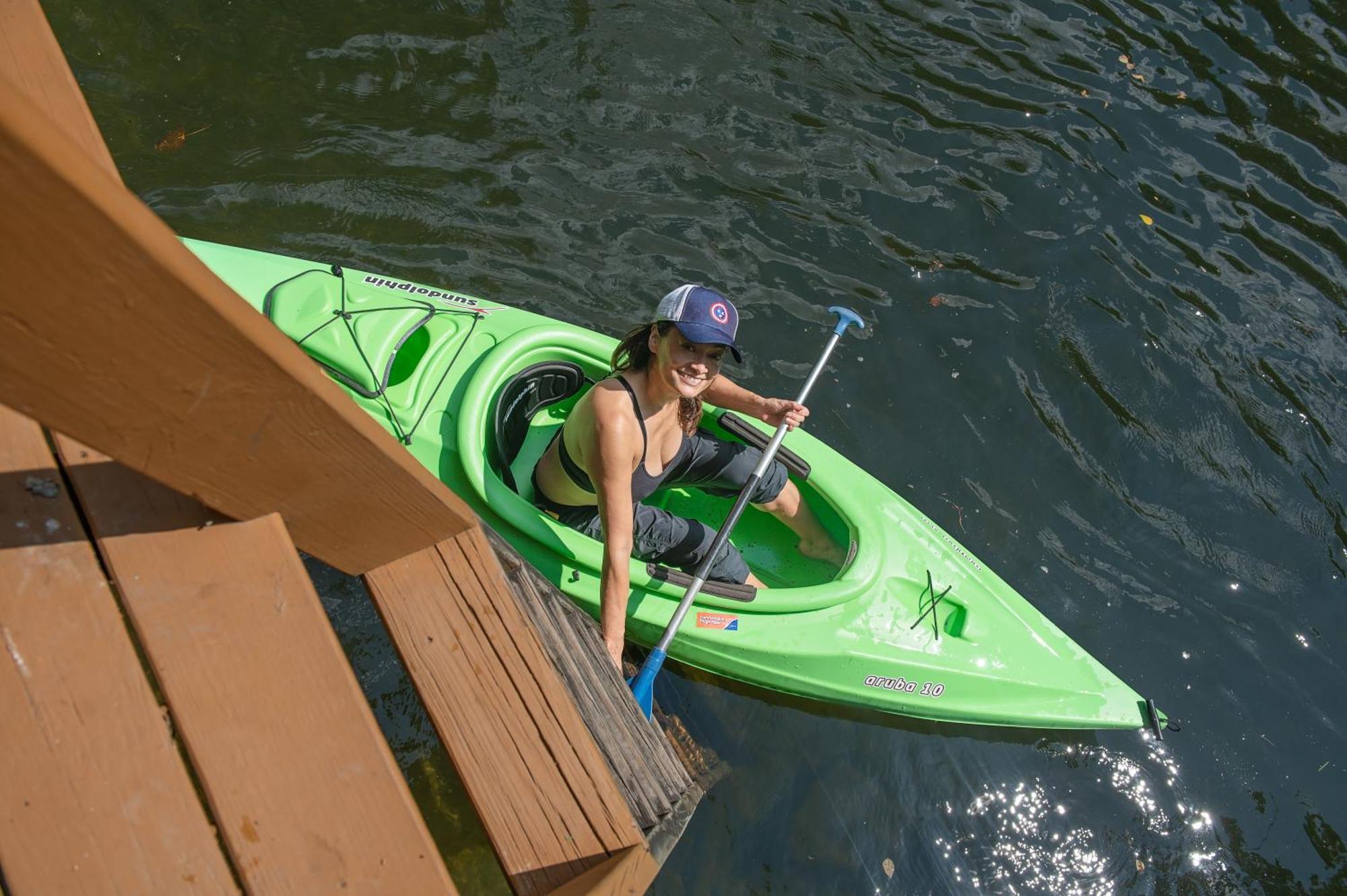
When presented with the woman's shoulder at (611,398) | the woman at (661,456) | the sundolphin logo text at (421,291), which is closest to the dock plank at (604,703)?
the woman at (661,456)

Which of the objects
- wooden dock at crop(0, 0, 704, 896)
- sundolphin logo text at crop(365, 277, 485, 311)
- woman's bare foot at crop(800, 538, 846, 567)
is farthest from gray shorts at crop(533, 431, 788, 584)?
wooden dock at crop(0, 0, 704, 896)

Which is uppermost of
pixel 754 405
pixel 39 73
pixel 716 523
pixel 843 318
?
pixel 39 73

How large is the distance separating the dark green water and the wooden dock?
9.27 feet

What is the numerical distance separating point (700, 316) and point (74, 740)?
8.20ft

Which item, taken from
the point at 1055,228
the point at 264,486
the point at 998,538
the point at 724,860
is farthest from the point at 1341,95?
the point at 264,486

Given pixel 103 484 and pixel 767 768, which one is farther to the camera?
pixel 767 768

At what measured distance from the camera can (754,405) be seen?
449 centimetres

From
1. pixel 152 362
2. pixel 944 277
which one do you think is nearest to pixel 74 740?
pixel 152 362

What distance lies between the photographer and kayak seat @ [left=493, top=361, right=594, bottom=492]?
172 inches

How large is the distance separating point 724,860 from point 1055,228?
4661mm

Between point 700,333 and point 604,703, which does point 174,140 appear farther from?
point 604,703

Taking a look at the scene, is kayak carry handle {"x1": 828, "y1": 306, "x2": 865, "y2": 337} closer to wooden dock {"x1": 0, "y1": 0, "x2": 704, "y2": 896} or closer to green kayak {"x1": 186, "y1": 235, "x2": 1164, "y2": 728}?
green kayak {"x1": 186, "y1": 235, "x2": 1164, "y2": 728}

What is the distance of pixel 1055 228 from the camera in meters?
6.50

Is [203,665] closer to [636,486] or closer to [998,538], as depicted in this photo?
[636,486]
